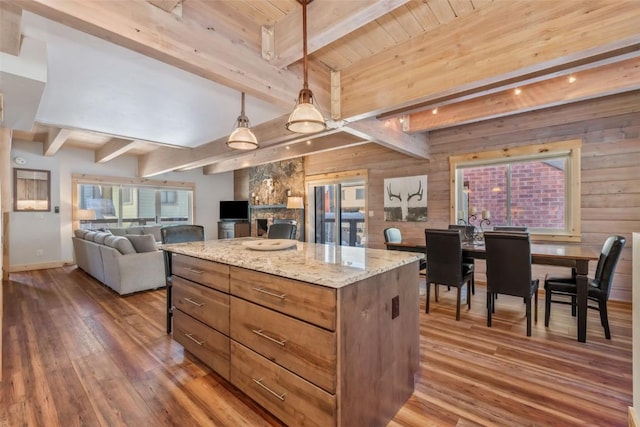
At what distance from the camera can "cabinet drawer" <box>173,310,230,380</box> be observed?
1949mm

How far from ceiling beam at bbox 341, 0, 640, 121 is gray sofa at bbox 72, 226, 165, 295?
3.77 meters

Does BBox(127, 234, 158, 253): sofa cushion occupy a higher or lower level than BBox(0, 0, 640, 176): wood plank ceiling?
lower

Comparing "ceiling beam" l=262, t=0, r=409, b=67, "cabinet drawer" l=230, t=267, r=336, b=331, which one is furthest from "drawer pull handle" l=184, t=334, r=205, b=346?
"ceiling beam" l=262, t=0, r=409, b=67

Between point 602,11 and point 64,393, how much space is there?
4.27 meters

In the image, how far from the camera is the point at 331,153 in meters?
6.64

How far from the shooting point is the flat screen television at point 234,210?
8.77 m

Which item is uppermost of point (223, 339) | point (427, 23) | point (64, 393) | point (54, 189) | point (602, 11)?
point (427, 23)

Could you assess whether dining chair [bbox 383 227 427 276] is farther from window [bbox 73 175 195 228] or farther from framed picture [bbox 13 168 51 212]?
framed picture [bbox 13 168 51 212]

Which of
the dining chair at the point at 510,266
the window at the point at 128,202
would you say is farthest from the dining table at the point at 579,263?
the window at the point at 128,202

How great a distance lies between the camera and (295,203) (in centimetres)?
699

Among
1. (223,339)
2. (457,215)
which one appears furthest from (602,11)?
(457,215)

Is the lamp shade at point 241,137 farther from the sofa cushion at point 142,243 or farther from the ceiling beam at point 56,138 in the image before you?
the ceiling beam at point 56,138

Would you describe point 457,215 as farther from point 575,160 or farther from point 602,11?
point 602,11

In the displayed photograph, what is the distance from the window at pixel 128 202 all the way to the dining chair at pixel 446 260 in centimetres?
753
